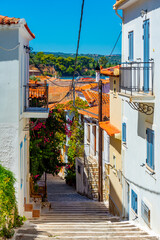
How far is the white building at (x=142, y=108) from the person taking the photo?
10.8 metres

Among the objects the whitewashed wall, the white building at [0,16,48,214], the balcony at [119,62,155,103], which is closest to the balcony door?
the balcony at [119,62,155,103]

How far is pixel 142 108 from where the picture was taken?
1204 centimetres

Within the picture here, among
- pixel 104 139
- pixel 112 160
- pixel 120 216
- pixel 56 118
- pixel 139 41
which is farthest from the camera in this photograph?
pixel 104 139

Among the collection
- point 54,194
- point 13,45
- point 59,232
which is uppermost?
point 13,45

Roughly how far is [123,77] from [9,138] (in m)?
4.17

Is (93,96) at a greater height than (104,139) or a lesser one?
greater

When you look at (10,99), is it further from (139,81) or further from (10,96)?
(139,81)

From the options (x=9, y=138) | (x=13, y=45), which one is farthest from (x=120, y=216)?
(x=13, y=45)

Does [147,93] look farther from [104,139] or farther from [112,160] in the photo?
[104,139]

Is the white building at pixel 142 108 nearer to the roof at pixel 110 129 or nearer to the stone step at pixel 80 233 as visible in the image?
the stone step at pixel 80 233

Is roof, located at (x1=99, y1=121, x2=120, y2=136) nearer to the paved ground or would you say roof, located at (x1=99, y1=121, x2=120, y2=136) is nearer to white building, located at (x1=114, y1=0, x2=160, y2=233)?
white building, located at (x1=114, y1=0, x2=160, y2=233)

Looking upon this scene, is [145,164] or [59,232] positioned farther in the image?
[145,164]

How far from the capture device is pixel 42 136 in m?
19.1

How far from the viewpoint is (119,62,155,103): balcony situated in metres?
10.8
